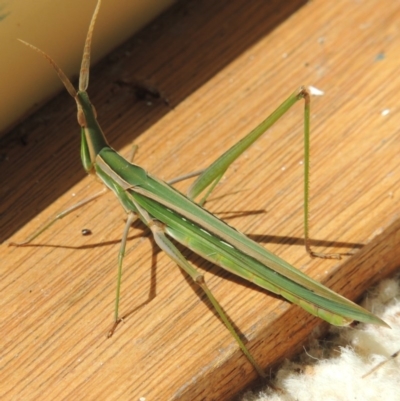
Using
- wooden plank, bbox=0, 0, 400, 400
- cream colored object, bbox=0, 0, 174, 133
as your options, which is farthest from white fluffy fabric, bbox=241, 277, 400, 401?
cream colored object, bbox=0, 0, 174, 133

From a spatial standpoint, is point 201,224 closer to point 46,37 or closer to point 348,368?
point 348,368

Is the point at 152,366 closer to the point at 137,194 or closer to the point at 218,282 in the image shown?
the point at 218,282

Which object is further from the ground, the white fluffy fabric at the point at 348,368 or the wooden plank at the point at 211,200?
the wooden plank at the point at 211,200

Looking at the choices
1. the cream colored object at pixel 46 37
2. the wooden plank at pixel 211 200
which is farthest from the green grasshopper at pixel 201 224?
the cream colored object at pixel 46 37

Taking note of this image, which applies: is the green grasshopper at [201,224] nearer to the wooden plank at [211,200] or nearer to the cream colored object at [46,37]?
the wooden plank at [211,200]

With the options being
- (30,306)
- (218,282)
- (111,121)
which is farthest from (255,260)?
(111,121)

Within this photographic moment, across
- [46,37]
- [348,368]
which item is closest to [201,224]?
[348,368]

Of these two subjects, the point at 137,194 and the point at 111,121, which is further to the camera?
the point at 111,121
